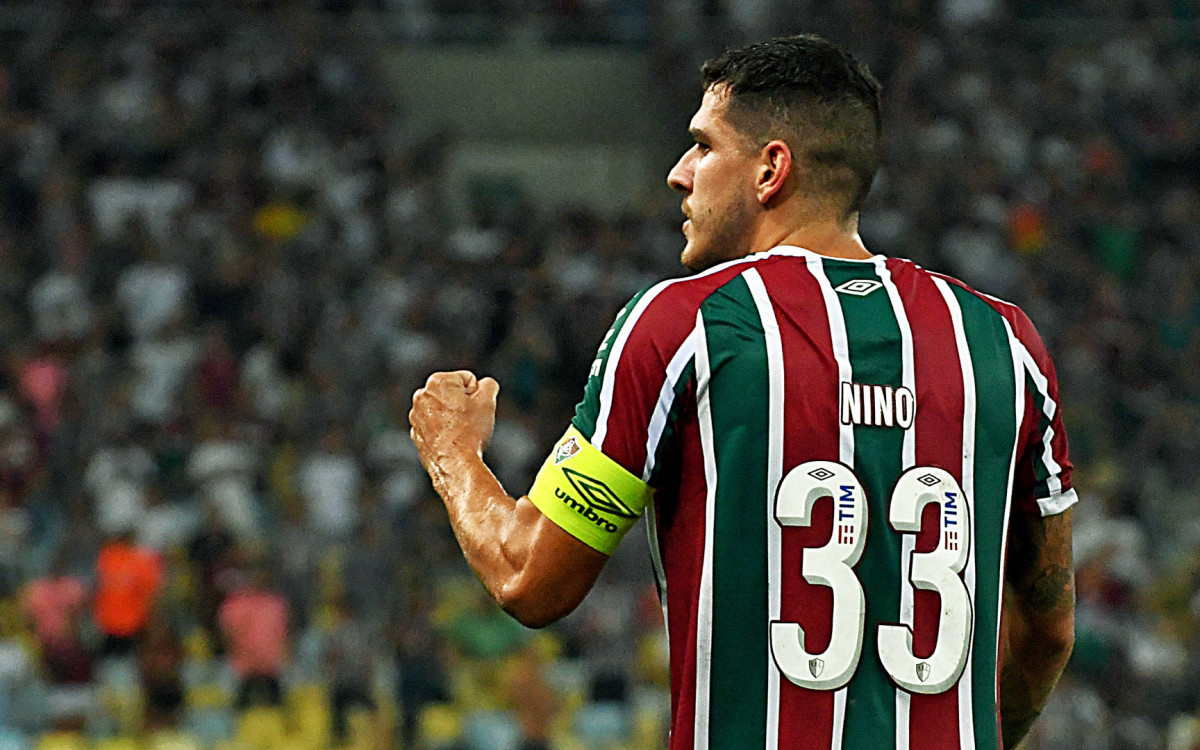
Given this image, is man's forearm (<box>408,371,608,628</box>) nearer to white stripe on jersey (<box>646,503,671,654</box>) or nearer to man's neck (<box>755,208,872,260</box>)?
white stripe on jersey (<box>646,503,671,654</box>)

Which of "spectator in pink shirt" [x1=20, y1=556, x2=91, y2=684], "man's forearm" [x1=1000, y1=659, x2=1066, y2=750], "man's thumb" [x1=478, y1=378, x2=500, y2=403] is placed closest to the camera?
"man's thumb" [x1=478, y1=378, x2=500, y2=403]

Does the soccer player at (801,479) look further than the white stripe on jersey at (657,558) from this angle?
No

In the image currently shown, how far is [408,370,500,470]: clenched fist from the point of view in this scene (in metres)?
2.61

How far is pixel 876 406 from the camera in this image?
93.5 inches

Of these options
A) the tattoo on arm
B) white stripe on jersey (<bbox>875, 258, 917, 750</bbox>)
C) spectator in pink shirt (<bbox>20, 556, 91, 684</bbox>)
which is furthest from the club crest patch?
spectator in pink shirt (<bbox>20, 556, 91, 684</bbox>)

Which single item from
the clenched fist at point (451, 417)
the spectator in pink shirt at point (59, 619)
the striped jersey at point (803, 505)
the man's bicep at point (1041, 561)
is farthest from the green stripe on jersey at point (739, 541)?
the spectator in pink shirt at point (59, 619)

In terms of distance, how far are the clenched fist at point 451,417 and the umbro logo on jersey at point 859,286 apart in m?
0.57

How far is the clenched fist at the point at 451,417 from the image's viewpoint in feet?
8.57

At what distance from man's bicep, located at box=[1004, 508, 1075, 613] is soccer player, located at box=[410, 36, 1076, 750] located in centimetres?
15

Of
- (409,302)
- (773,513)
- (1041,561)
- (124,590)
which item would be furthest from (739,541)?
(409,302)

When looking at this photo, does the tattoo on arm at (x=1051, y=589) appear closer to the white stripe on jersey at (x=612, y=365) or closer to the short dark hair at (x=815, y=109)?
the short dark hair at (x=815, y=109)

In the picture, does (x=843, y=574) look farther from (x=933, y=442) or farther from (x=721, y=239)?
(x=721, y=239)

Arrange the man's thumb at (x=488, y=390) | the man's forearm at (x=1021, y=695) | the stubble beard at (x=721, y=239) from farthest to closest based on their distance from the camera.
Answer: the man's forearm at (x=1021, y=695) → the man's thumb at (x=488, y=390) → the stubble beard at (x=721, y=239)

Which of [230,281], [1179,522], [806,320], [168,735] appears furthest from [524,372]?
[806,320]
